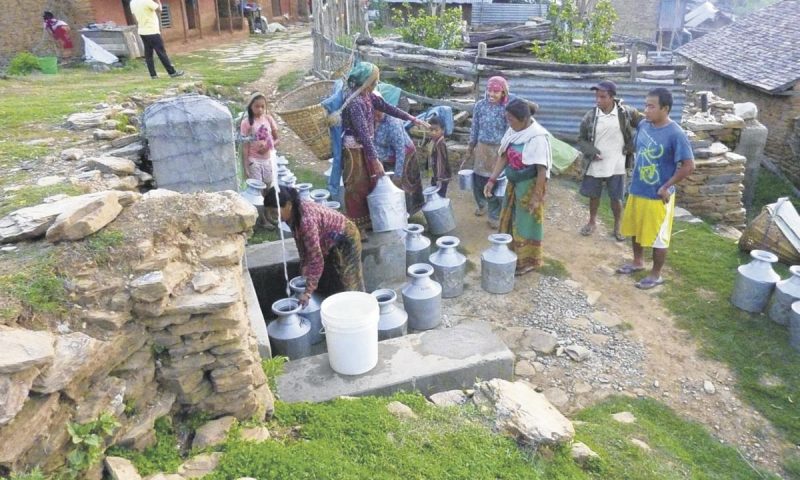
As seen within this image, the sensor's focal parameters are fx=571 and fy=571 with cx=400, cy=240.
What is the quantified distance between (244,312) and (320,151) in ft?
9.42

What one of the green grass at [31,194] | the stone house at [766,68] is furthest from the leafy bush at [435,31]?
the green grass at [31,194]

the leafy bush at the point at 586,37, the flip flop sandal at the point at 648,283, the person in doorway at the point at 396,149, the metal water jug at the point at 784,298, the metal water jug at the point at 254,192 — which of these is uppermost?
the leafy bush at the point at 586,37

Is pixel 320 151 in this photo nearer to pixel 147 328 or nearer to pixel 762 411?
pixel 147 328

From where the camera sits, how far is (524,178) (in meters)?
5.40

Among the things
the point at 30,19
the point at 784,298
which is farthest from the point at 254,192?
the point at 30,19

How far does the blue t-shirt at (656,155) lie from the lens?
4965mm

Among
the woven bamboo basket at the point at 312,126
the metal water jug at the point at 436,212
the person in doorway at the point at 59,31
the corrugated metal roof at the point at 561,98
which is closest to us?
the woven bamboo basket at the point at 312,126

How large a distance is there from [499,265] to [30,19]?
1321cm

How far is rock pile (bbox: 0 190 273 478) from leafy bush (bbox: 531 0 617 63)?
7554mm

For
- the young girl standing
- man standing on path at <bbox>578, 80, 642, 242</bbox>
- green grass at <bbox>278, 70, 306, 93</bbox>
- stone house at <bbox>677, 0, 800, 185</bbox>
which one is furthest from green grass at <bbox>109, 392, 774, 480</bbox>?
green grass at <bbox>278, 70, 306, 93</bbox>

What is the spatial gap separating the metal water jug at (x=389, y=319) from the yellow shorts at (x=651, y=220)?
255 centimetres

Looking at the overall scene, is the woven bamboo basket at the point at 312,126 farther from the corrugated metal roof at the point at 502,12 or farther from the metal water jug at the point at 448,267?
the corrugated metal roof at the point at 502,12

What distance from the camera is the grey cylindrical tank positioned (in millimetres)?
4504

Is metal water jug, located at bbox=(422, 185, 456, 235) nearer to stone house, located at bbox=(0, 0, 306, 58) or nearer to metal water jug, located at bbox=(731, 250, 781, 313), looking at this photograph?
metal water jug, located at bbox=(731, 250, 781, 313)
